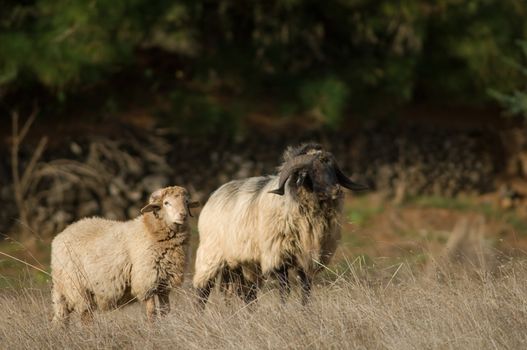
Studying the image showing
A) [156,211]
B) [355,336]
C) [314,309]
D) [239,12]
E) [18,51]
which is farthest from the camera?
[239,12]

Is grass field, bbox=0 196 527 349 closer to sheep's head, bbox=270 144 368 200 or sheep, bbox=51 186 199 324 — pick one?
sheep, bbox=51 186 199 324

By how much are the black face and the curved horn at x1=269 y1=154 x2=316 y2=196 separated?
0.05 metres

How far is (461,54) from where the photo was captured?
61.7ft

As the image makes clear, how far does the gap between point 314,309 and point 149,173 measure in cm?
1142

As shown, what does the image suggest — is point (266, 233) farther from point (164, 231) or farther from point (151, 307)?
point (151, 307)

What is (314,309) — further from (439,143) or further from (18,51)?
(439,143)

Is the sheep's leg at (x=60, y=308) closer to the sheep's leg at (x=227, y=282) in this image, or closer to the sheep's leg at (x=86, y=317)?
the sheep's leg at (x=86, y=317)

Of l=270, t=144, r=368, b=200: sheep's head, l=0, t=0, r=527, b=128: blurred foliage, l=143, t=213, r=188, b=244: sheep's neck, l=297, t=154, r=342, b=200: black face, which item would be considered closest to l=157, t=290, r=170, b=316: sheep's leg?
l=143, t=213, r=188, b=244: sheep's neck

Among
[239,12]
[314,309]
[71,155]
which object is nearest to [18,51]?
[71,155]

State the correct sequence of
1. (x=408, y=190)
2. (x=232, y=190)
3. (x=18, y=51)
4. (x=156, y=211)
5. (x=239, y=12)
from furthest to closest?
1. (x=408, y=190)
2. (x=239, y=12)
3. (x=18, y=51)
4. (x=232, y=190)
5. (x=156, y=211)

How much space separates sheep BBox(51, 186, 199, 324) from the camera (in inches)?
291

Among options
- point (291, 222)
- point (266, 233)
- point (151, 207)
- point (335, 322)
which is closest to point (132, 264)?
point (151, 207)

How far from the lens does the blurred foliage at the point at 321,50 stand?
17562mm

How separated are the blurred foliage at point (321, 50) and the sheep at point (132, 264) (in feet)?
29.7
